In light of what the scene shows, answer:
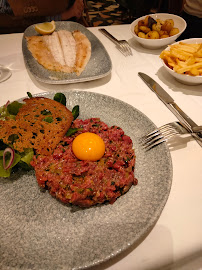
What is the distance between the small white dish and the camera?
302cm

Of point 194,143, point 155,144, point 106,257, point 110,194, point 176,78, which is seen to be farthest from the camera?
point 176,78

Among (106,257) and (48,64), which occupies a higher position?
(48,64)

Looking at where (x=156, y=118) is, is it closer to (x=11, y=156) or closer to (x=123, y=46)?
→ (x=11, y=156)

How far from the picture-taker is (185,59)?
256 cm

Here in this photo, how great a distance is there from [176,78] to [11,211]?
230cm

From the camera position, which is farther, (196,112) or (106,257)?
(196,112)

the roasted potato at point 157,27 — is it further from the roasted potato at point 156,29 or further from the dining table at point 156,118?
the dining table at point 156,118

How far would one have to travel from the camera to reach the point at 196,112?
7.82 feet

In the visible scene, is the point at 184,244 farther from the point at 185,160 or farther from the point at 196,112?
the point at 196,112

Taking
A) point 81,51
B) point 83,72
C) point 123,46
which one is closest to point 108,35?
point 123,46

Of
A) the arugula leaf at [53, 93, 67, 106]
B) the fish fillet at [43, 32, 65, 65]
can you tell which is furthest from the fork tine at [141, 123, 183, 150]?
the fish fillet at [43, 32, 65, 65]

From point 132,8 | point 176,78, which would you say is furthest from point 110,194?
point 132,8

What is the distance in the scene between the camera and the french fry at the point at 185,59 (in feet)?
7.97

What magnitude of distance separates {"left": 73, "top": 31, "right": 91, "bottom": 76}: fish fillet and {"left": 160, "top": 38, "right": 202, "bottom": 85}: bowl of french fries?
1068mm
